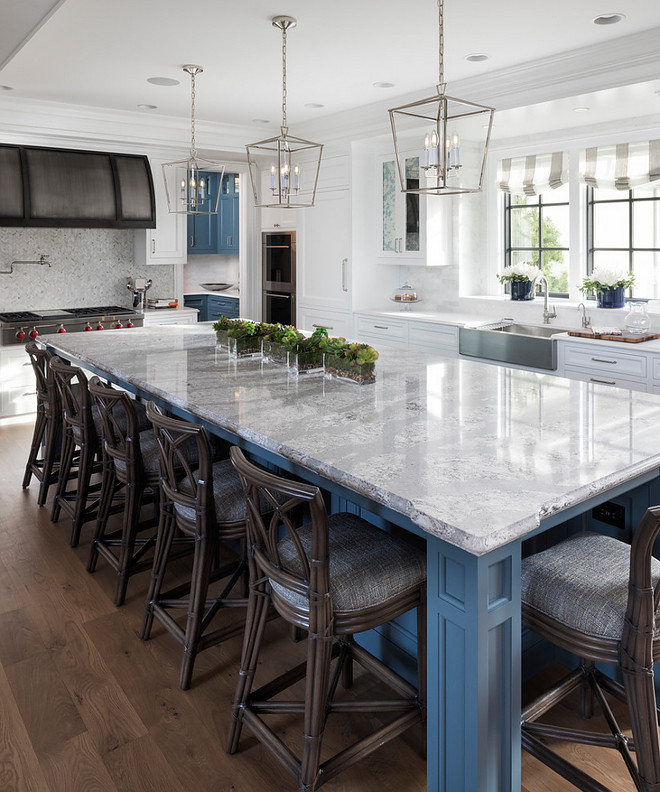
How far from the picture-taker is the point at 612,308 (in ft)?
16.5

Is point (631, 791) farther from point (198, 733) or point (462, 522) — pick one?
point (198, 733)

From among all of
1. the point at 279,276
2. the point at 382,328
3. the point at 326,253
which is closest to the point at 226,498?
the point at 382,328

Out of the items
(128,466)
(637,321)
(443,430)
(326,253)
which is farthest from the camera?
(326,253)

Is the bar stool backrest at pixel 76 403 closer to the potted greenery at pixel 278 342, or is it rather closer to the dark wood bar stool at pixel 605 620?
the potted greenery at pixel 278 342

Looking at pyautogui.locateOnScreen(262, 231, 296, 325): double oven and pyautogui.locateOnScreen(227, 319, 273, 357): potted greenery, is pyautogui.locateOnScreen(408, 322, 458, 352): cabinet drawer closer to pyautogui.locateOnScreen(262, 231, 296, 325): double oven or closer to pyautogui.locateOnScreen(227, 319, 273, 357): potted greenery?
pyautogui.locateOnScreen(262, 231, 296, 325): double oven

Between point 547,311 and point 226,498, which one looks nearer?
point 226,498

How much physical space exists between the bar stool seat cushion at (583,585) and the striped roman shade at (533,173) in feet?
14.3

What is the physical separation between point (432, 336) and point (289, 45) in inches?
99.1

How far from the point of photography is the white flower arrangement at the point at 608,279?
16.4 ft

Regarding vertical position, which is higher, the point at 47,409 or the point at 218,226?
the point at 218,226

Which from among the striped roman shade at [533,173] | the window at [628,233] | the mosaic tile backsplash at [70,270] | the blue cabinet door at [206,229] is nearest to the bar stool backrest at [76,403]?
the mosaic tile backsplash at [70,270]

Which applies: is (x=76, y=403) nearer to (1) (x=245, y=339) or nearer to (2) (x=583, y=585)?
(1) (x=245, y=339)

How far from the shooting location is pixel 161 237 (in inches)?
269

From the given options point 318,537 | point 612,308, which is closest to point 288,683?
point 318,537
